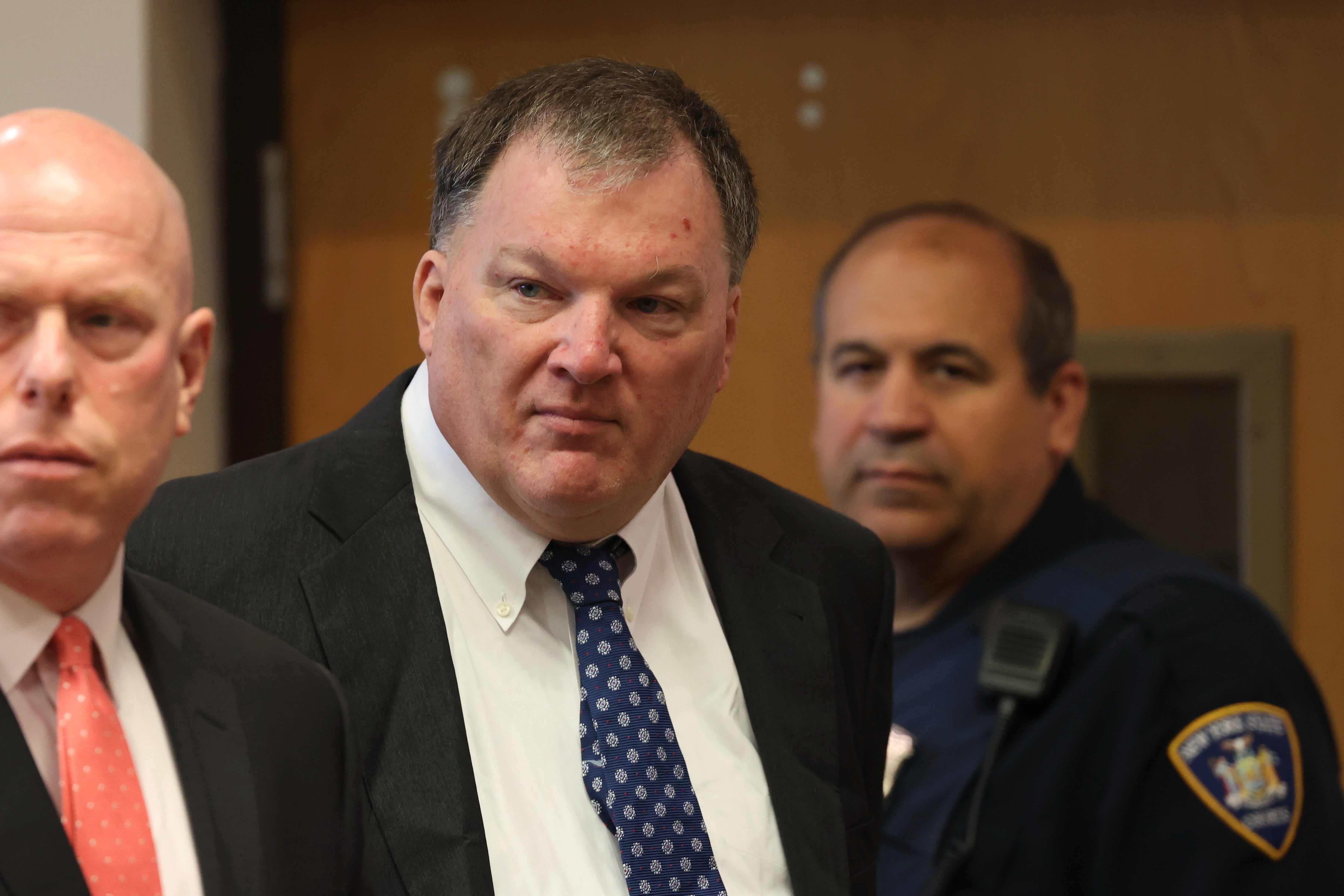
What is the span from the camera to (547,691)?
3.65ft

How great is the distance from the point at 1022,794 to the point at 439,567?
28.8 inches

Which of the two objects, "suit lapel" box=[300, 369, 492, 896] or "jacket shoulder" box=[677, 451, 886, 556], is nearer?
"suit lapel" box=[300, 369, 492, 896]

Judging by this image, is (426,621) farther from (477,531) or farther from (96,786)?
(96,786)

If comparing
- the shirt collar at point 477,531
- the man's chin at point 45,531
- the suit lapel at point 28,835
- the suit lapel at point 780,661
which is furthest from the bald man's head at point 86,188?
the suit lapel at point 780,661

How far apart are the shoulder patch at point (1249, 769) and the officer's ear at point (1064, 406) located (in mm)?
420

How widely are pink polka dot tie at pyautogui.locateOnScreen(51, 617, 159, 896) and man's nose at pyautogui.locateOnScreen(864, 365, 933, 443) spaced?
1.16 metres

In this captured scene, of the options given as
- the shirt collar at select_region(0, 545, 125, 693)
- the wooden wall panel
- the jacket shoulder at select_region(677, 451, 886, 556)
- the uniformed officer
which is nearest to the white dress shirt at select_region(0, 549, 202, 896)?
the shirt collar at select_region(0, 545, 125, 693)

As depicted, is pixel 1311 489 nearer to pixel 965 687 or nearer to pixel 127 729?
pixel 965 687

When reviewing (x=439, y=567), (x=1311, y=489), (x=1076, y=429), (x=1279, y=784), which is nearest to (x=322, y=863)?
(x=439, y=567)

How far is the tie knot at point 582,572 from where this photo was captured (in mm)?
1146

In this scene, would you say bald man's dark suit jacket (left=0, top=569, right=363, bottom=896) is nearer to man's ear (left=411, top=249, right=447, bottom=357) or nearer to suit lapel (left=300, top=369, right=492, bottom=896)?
suit lapel (left=300, top=369, right=492, bottom=896)

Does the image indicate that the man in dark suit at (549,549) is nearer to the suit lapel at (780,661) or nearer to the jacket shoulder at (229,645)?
the suit lapel at (780,661)

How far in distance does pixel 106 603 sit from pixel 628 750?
0.47 m

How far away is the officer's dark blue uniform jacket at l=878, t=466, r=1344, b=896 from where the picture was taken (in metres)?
1.49
